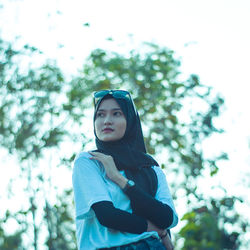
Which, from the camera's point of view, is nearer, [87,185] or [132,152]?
[87,185]

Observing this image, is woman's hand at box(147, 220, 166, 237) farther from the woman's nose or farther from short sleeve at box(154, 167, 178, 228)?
the woman's nose

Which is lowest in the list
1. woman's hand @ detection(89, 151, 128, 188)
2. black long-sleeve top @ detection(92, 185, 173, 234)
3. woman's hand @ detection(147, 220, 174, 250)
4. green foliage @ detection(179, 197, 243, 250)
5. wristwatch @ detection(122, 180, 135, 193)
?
green foliage @ detection(179, 197, 243, 250)

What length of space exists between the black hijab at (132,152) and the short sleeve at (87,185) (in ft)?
0.45

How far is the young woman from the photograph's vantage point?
2324 millimetres

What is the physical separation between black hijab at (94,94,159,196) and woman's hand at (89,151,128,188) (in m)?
0.06

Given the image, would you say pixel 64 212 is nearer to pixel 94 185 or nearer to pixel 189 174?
pixel 189 174

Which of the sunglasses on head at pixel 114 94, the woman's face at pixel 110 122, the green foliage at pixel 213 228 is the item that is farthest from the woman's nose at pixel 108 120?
Result: the green foliage at pixel 213 228

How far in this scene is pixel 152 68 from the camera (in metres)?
10.1

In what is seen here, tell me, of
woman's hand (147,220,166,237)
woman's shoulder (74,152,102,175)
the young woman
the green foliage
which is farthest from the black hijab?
the green foliage

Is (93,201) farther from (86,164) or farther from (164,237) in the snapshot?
(164,237)

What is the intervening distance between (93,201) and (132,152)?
43cm

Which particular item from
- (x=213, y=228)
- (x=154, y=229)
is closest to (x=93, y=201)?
(x=154, y=229)

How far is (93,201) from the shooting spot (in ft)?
7.59

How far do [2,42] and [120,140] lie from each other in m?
7.46
